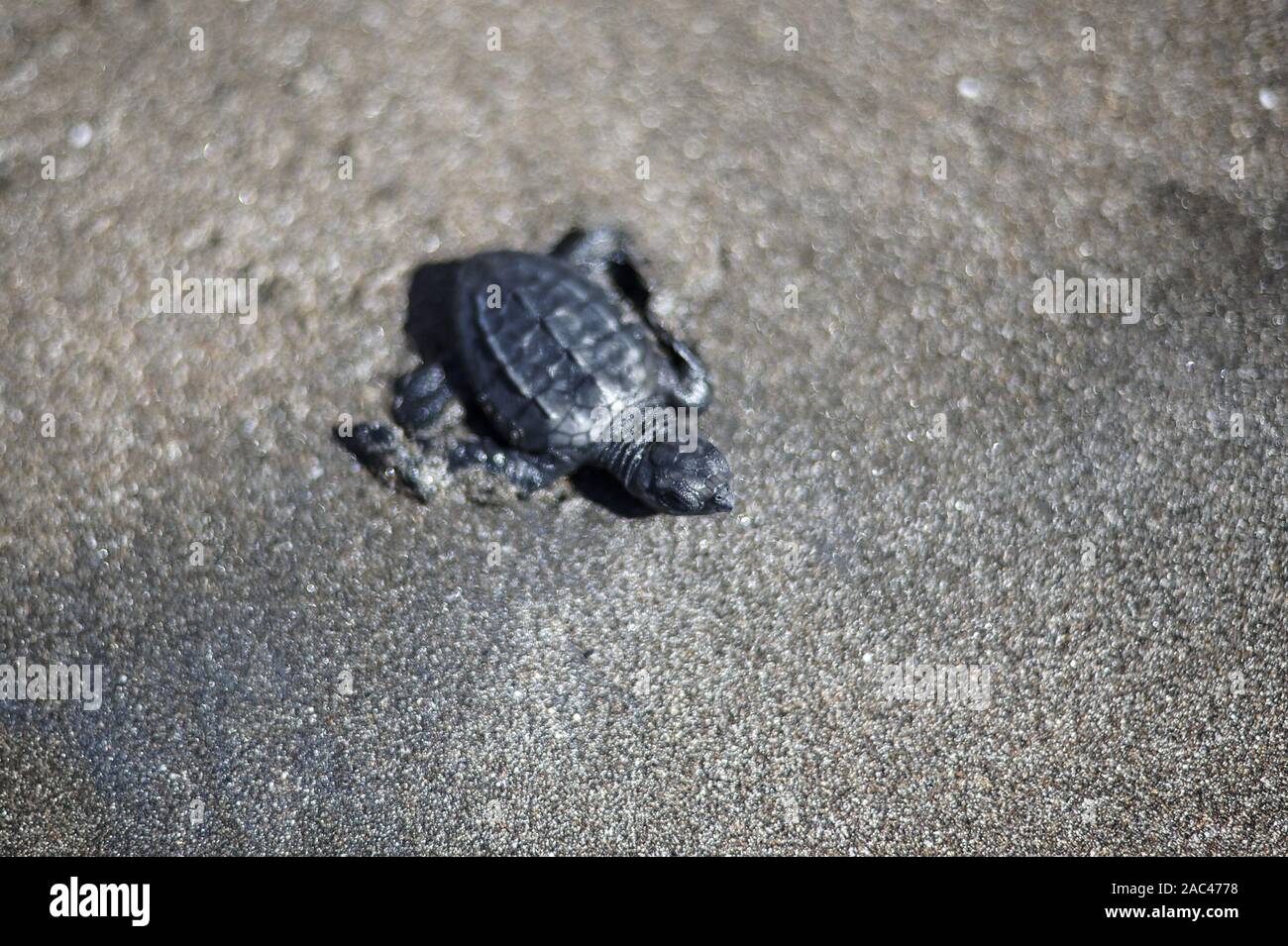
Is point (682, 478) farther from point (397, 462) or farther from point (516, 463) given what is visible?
point (397, 462)

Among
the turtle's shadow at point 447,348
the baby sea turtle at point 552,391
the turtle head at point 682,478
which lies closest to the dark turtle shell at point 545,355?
the baby sea turtle at point 552,391

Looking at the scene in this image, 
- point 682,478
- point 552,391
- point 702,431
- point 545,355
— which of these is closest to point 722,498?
point 682,478

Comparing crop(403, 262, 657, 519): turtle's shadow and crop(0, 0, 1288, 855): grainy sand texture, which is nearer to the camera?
crop(0, 0, 1288, 855): grainy sand texture

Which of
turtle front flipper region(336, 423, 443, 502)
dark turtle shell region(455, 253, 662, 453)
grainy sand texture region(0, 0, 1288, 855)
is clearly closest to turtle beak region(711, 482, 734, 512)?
grainy sand texture region(0, 0, 1288, 855)

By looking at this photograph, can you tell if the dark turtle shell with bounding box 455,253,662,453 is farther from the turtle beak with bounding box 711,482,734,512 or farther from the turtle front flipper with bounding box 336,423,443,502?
the turtle beak with bounding box 711,482,734,512

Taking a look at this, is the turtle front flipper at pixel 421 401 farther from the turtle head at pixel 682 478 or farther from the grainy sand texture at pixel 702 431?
the turtle head at pixel 682 478

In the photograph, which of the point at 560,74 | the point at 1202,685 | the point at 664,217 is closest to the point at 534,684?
the point at 664,217
